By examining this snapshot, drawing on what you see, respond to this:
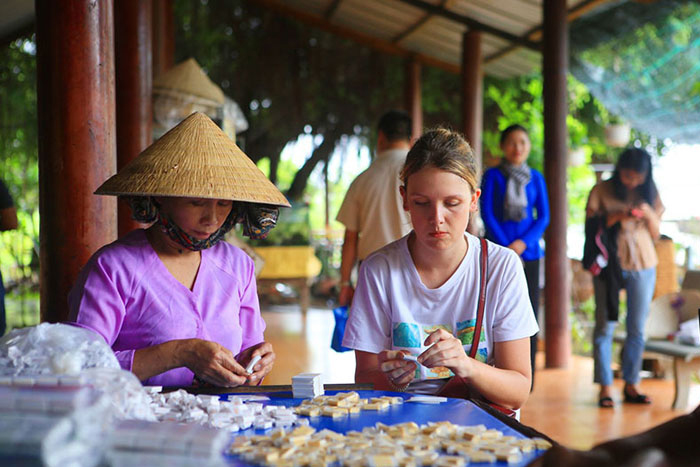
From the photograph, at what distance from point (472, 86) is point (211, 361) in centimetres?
658

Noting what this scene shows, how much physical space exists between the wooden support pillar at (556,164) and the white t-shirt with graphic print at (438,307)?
168 inches

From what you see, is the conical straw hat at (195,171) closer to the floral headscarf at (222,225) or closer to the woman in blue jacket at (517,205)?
the floral headscarf at (222,225)

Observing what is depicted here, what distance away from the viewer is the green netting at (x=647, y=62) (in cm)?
589

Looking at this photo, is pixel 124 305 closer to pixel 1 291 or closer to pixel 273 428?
pixel 273 428

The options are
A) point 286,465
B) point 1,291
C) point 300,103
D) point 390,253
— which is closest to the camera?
point 286,465

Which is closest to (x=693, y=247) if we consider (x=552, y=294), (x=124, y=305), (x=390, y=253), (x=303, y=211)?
(x=552, y=294)

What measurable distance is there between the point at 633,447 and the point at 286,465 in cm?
51

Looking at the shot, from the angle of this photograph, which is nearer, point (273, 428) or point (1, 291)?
point (273, 428)

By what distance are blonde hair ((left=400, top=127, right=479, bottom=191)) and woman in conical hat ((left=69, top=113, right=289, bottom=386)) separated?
39cm

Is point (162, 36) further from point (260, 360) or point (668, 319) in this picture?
point (260, 360)

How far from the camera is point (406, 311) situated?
192 cm

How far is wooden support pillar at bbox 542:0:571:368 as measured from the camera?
600 centimetres

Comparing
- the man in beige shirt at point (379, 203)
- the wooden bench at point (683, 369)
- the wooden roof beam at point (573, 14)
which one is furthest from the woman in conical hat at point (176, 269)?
the wooden roof beam at point (573, 14)

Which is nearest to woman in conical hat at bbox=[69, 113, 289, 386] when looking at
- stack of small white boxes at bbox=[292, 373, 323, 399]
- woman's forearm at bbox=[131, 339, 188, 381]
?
woman's forearm at bbox=[131, 339, 188, 381]
